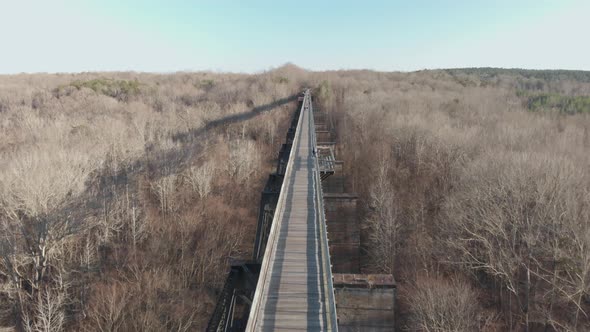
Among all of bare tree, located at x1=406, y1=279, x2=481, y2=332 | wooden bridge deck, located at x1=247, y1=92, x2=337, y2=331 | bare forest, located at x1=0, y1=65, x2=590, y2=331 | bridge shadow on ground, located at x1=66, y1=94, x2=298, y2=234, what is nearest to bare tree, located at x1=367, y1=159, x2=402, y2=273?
bare forest, located at x1=0, y1=65, x2=590, y2=331

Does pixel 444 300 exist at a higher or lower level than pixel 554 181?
lower

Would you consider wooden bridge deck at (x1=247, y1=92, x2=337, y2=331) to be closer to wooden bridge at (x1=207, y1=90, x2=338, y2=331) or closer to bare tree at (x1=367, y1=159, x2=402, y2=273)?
wooden bridge at (x1=207, y1=90, x2=338, y2=331)

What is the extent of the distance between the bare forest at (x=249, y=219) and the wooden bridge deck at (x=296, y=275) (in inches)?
247

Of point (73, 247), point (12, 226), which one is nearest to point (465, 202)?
point (73, 247)

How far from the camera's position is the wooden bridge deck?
343 inches

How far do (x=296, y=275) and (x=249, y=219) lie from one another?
18348mm

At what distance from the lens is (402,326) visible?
17547 millimetres

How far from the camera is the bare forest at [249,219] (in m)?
16.1

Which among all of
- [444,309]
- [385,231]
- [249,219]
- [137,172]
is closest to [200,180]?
[249,219]

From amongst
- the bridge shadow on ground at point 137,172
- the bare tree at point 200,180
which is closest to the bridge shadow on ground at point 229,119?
the bridge shadow on ground at point 137,172

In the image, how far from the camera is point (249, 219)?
1121 inches

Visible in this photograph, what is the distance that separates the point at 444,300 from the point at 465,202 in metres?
6.91

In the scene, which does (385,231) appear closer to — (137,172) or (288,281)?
(288,281)

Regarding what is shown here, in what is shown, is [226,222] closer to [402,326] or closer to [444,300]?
[402,326]
